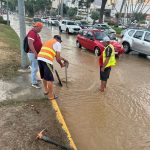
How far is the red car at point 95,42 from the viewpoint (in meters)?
15.3

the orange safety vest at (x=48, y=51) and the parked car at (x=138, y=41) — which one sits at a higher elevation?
the orange safety vest at (x=48, y=51)

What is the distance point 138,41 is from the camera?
16.1 m

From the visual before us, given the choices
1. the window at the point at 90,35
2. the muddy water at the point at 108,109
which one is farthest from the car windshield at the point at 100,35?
the muddy water at the point at 108,109

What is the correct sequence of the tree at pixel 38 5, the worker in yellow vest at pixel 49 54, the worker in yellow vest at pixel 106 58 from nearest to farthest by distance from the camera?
the worker in yellow vest at pixel 49 54
the worker in yellow vest at pixel 106 58
the tree at pixel 38 5

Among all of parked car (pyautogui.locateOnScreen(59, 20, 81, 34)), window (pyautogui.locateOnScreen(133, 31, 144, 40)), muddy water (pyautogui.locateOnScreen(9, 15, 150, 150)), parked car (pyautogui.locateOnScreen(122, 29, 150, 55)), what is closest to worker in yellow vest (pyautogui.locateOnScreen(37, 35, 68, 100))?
muddy water (pyautogui.locateOnScreen(9, 15, 150, 150))

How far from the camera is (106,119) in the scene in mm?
6668

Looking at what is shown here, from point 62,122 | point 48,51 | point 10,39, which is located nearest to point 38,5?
point 10,39

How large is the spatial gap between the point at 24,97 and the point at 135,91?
4.02 meters

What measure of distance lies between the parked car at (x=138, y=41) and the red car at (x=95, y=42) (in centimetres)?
127

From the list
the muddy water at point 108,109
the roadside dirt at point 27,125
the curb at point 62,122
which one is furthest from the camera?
the muddy water at point 108,109

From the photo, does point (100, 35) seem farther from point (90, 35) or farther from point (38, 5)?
point (38, 5)

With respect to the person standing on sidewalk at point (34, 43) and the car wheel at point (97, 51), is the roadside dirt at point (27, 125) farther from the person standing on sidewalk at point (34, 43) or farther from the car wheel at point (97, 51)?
the car wheel at point (97, 51)

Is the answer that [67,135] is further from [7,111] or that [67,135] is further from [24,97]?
[24,97]

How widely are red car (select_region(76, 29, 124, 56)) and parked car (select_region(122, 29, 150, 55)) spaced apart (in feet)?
4.17
